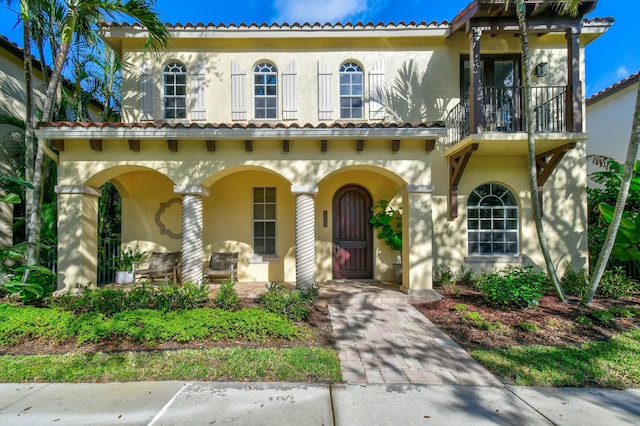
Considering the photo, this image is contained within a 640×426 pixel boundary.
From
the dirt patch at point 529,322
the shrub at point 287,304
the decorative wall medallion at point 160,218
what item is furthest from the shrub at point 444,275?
the decorative wall medallion at point 160,218

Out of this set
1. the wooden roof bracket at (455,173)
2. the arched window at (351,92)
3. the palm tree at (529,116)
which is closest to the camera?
the palm tree at (529,116)

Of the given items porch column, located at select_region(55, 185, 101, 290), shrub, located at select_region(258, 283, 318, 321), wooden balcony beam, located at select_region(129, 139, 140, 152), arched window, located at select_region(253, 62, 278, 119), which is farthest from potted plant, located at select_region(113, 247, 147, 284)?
arched window, located at select_region(253, 62, 278, 119)

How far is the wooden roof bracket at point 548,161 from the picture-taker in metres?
7.21

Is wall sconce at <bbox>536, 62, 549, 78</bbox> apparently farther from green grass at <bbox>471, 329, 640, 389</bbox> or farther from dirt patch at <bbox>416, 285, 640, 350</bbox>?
green grass at <bbox>471, 329, 640, 389</bbox>

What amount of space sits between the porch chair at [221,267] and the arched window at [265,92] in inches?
155

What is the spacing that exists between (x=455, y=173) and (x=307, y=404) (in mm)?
6533

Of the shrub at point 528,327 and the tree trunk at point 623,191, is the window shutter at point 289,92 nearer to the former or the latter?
the shrub at point 528,327

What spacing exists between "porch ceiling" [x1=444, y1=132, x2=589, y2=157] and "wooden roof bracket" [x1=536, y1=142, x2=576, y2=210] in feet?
0.32

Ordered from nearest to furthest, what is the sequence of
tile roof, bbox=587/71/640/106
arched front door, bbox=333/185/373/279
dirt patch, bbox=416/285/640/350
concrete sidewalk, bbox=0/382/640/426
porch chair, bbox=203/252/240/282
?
1. concrete sidewalk, bbox=0/382/640/426
2. dirt patch, bbox=416/285/640/350
3. porch chair, bbox=203/252/240/282
4. arched front door, bbox=333/185/373/279
5. tile roof, bbox=587/71/640/106

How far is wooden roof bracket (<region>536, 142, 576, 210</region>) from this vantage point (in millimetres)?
7215

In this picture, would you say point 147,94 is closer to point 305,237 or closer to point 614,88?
point 305,237

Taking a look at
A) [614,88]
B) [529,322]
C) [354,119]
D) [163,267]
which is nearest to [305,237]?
[354,119]

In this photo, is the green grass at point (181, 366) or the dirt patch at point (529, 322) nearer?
the green grass at point (181, 366)

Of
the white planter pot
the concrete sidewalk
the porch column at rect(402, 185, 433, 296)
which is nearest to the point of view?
the concrete sidewalk
